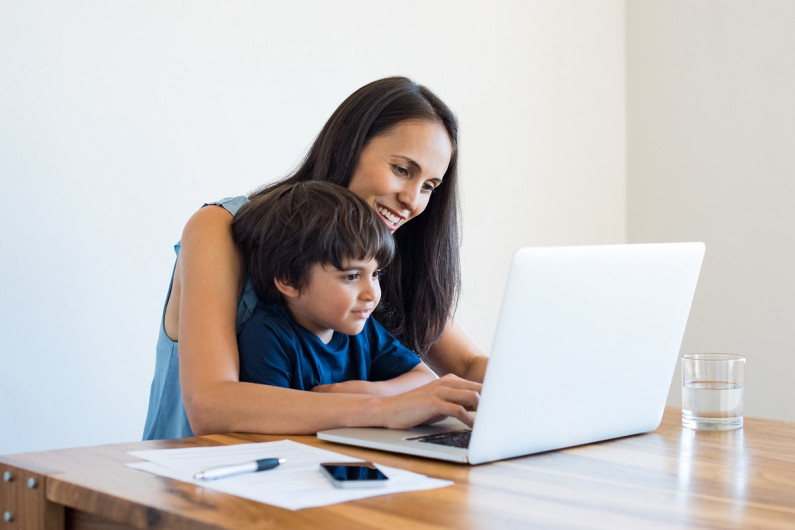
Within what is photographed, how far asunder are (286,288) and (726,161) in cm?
238

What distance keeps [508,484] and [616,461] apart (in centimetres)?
19

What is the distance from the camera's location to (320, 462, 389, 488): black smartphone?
0.81 metres

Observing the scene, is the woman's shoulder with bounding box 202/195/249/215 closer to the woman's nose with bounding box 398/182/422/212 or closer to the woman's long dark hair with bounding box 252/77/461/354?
the woman's long dark hair with bounding box 252/77/461/354

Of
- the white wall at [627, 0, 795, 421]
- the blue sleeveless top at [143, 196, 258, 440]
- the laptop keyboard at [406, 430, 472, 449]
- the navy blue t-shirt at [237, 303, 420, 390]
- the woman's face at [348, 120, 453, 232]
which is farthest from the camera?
the white wall at [627, 0, 795, 421]

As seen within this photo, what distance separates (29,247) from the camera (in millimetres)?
1846

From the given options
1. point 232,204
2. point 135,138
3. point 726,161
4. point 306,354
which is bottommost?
point 306,354

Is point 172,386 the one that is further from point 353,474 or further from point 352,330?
point 353,474

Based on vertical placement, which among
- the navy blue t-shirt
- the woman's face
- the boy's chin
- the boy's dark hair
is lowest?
the navy blue t-shirt

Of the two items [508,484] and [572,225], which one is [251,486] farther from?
[572,225]

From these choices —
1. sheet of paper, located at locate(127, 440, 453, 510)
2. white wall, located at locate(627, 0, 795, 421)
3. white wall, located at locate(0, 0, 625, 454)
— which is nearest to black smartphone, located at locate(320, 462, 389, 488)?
sheet of paper, located at locate(127, 440, 453, 510)

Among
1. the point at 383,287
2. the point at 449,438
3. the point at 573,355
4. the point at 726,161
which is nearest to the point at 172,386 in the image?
the point at 383,287

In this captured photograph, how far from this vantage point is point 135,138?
2.04 meters

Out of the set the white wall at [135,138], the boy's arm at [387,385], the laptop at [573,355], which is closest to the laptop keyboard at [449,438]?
the laptop at [573,355]

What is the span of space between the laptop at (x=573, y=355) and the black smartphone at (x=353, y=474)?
12 cm
